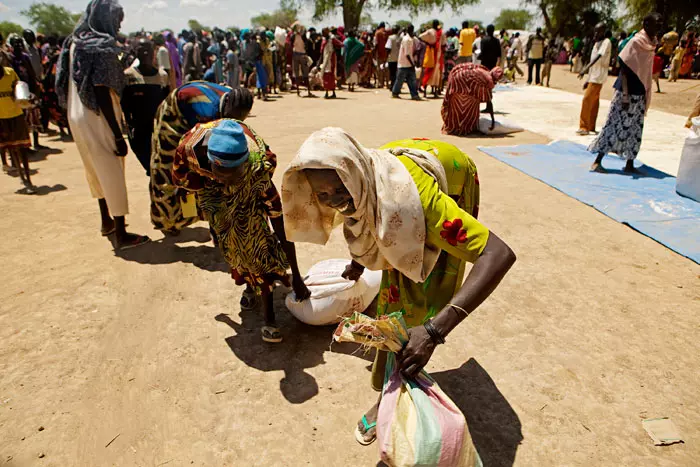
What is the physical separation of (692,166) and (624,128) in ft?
3.34

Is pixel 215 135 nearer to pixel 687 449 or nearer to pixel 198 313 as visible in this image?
pixel 198 313

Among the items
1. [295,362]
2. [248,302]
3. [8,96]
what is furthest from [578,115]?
[8,96]

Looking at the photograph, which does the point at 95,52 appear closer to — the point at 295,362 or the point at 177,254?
the point at 177,254

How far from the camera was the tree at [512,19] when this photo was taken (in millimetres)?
56469

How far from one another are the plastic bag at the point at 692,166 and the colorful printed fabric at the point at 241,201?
4.82 m

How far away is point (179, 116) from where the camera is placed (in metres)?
3.45

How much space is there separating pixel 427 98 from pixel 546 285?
1131 centimetres

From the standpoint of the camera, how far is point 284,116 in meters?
10.7

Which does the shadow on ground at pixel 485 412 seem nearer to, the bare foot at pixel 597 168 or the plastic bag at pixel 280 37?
the bare foot at pixel 597 168

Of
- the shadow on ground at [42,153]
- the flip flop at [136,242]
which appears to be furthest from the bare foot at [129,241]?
the shadow on ground at [42,153]

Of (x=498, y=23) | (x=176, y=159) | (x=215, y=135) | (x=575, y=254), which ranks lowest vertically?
(x=575, y=254)

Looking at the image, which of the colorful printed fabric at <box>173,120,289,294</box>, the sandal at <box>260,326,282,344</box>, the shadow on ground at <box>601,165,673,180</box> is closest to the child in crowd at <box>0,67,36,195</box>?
the colorful printed fabric at <box>173,120,289,294</box>

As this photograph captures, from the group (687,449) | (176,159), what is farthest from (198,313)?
(687,449)

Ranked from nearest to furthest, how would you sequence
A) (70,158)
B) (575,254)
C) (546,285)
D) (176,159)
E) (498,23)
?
(176,159) → (546,285) → (575,254) → (70,158) → (498,23)
